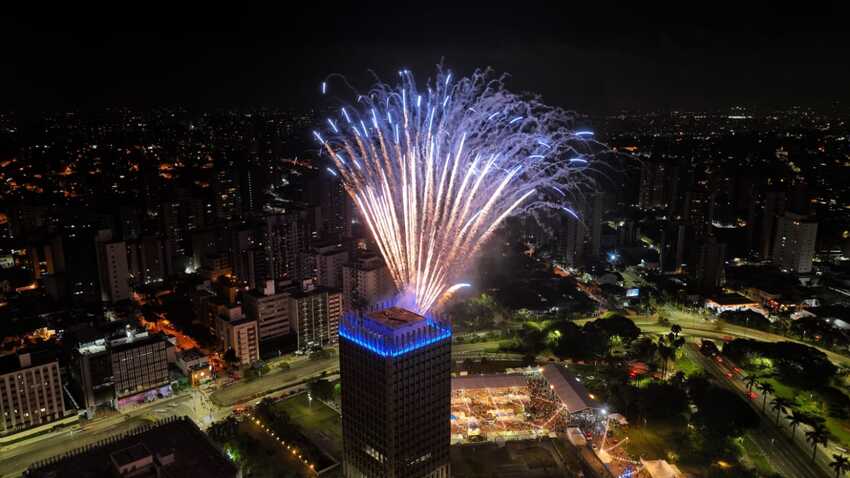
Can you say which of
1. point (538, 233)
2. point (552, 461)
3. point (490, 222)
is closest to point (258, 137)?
point (538, 233)

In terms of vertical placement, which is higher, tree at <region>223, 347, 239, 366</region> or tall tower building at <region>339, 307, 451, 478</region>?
tall tower building at <region>339, 307, 451, 478</region>

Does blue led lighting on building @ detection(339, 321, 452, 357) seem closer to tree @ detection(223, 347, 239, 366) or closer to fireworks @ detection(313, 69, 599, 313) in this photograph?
fireworks @ detection(313, 69, 599, 313)

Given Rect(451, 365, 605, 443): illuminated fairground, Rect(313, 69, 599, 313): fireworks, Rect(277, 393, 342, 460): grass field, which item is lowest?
Rect(277, 393, 342, 460): grass field

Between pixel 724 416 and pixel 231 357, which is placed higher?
pixel 724 416

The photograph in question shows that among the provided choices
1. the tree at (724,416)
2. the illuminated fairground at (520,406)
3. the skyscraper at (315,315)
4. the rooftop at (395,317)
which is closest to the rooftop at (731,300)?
the tree at (724,416)

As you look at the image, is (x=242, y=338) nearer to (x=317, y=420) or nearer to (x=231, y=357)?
(x=231, y=357)

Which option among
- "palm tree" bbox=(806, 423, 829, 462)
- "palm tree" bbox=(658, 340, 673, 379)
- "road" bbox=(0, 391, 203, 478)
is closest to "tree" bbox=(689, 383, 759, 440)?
"palm tree" bbox=(806, 423, 829, 462)

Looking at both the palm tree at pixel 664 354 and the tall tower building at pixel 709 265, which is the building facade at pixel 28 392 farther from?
the tall tower building at pixel 709 265

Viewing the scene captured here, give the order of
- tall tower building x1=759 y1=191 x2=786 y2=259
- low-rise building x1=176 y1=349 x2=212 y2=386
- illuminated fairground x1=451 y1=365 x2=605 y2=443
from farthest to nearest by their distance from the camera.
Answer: tall tower building x1=759 y1=191 x2=786 y2=259 < low-rise building x1=176 y1=349 x2=212 y2=386 < illuminated fairground x1=451 y1=365 x2=605 y2=443

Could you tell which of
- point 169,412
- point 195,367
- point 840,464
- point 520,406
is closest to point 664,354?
point 520,406
